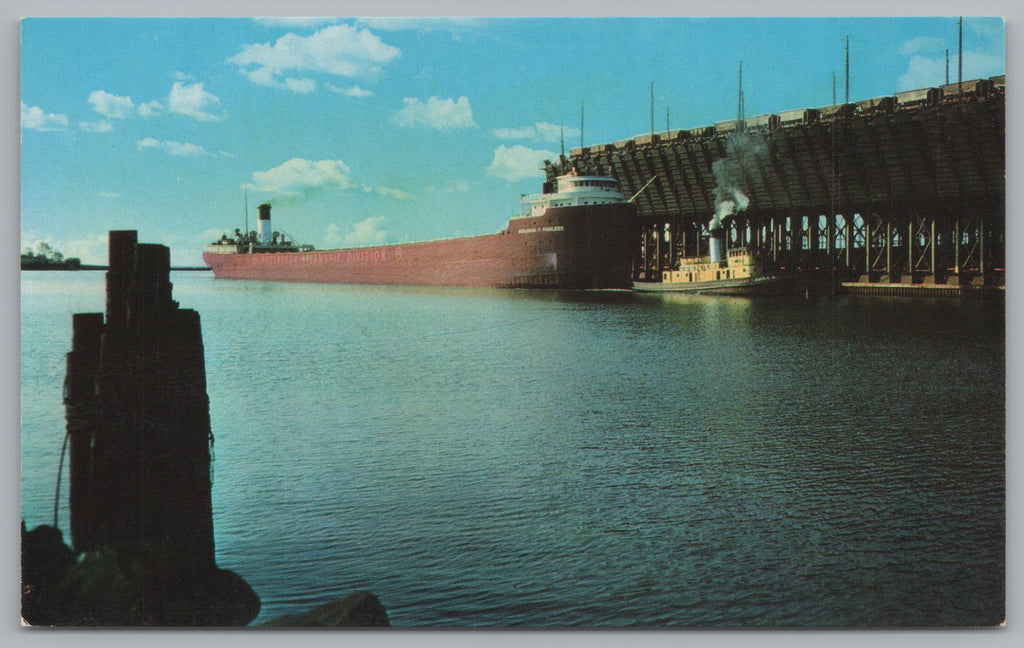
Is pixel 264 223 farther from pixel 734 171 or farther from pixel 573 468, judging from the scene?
pixel 734 171

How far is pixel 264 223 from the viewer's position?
5539mm

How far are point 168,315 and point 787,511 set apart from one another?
12.4ft

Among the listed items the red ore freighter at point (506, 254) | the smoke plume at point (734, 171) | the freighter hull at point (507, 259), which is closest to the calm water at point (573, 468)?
the red ore freighter at point (506, 254)

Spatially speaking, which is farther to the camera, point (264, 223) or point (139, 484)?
point (264, 223)

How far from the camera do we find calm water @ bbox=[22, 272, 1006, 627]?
13.2 ft

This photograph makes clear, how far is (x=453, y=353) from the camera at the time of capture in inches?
250

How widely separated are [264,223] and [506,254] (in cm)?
408

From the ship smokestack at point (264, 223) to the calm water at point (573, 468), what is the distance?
0.45 metres

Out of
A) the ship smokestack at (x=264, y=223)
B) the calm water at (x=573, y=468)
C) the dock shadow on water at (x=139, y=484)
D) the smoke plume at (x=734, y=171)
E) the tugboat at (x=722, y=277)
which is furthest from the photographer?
the tugboat at (x=722, y=277)

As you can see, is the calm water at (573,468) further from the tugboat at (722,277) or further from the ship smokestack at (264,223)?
the tugboat at (722,277)

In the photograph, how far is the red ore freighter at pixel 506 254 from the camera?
241 inches

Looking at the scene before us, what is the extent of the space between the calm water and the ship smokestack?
1.49ft

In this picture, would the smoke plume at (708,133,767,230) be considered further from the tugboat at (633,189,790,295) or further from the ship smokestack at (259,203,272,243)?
the ship smokestack at (259,203,272,243)

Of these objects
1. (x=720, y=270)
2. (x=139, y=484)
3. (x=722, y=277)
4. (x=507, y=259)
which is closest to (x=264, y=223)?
(x=139, y=484)
